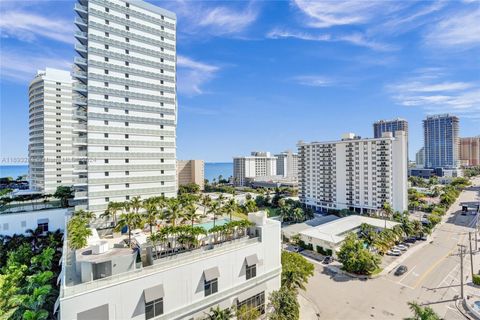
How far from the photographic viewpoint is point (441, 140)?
178875mm

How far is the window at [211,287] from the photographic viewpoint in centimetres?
2136

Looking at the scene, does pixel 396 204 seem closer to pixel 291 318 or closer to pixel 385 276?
pixel 385 276

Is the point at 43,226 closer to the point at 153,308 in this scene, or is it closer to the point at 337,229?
the point at 153,308

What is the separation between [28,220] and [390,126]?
191m

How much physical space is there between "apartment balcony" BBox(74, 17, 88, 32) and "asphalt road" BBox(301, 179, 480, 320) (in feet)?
183

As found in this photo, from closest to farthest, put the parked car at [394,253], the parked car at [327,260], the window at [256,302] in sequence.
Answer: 1. the window at [256,302]
2. the parked car at [327,260]
3. the parked car at [394,253]

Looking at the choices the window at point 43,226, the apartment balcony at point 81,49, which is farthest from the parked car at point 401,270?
the apartment balcony at point 81,49

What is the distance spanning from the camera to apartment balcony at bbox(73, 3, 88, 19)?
42825mm

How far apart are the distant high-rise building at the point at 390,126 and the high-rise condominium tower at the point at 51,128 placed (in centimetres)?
17178

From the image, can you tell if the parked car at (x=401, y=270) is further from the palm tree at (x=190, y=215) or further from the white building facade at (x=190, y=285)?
the palm tree at (x=190, y=215)

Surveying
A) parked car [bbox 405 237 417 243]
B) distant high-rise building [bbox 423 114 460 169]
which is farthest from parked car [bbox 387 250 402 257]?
distant high-rise building [bbox 423 114 460 169]

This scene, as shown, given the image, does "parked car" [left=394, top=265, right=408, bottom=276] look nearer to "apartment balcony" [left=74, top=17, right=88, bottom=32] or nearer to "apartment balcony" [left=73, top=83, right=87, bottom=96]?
"apartment balcony" [left=73, top=83, right=87, bottom=96]

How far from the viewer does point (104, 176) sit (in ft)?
143

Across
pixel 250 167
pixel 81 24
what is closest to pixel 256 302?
pixel 81 24
